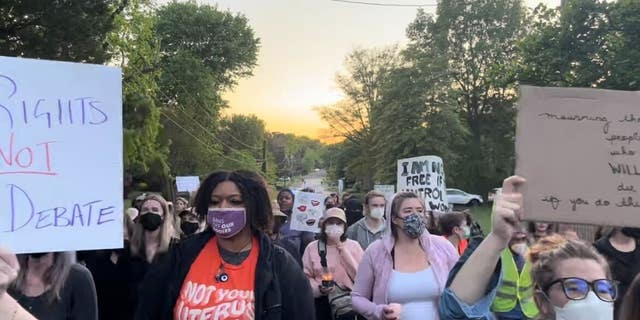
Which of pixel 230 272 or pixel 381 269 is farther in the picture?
pixel 381 269

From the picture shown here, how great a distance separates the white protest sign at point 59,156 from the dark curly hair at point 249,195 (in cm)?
51

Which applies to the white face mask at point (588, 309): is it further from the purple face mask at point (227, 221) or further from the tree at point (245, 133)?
the tree at point (245, 133)

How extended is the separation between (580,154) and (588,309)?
556 mm

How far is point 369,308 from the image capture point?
426cm

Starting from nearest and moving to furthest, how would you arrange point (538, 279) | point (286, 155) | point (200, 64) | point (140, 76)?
point (538, 279), point (140, 76), point (200, 64), point (286, 155)

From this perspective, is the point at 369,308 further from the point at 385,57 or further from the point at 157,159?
the point at 385,57

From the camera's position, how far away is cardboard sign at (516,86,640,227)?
209 cm

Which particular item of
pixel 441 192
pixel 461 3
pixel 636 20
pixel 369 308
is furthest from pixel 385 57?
pixel 369 308

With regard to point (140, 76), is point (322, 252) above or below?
below

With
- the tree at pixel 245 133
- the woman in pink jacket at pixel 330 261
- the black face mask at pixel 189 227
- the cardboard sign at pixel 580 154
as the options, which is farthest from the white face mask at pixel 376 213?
the tree at pixel 245 133

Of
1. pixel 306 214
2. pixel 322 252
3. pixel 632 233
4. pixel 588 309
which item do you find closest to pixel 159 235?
pixel 322 252

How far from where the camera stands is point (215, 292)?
2.78 metres

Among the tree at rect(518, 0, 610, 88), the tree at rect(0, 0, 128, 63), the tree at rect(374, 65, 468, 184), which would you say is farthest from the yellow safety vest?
the tree at rect(374, 65, 468, 184)

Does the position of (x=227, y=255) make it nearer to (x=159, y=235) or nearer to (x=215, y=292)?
(x=215, y=292)
